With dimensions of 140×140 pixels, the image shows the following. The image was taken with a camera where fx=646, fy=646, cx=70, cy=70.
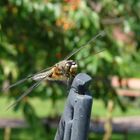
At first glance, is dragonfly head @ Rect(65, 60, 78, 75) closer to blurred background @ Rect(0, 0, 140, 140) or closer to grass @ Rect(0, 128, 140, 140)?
blurred background @ Rect(0, 0, 140, 140)

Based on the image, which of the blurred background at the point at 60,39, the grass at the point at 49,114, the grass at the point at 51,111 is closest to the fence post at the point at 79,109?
the blurred background at the point at 60,39

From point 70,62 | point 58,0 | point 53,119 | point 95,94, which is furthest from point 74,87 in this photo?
point 53,119

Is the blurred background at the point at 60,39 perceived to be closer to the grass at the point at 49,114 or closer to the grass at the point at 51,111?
the grass at the point at 49,114

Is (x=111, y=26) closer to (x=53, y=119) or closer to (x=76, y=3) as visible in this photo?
(x=76, y=3)

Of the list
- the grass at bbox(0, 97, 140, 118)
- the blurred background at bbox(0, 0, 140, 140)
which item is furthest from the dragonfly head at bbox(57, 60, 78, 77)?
the grass at bbox(0, 97, 140, 118)

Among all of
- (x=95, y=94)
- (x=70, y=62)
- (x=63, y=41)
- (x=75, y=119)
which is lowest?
(x=75, y=119)

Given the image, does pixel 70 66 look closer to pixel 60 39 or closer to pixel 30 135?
pixel 60 39

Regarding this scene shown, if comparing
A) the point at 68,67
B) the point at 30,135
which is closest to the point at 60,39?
the point at 68,67

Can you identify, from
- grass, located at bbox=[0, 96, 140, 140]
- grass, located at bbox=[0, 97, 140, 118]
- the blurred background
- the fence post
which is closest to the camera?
the fence post
